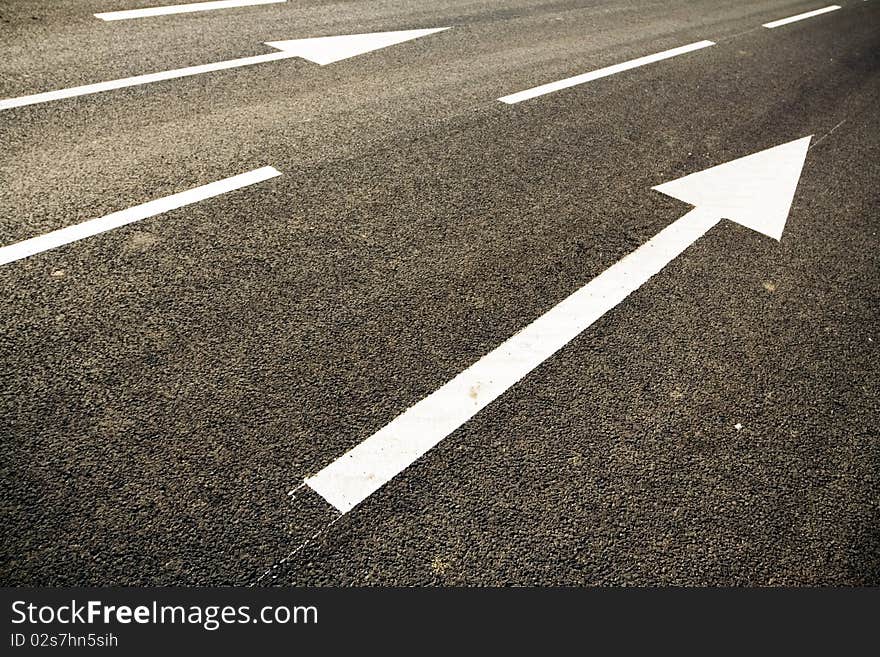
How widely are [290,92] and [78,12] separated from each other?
2831 mm

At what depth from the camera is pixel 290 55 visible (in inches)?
270

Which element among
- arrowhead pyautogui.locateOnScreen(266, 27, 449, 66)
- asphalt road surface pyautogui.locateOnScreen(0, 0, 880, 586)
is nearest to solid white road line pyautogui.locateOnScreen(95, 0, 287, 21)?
asphalt road surface pyautogui.locateOnScreen(0, 0, 880, 586)

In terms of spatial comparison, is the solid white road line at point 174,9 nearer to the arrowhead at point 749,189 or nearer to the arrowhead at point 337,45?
the arrowhead at point 337,45

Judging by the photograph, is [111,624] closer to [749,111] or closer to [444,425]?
[444,425]

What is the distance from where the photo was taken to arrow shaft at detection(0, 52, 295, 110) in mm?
5355

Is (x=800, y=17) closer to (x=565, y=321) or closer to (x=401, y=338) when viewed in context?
(x=565, y=321)

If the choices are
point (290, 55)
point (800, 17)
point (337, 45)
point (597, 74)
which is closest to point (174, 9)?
point (290, 55)

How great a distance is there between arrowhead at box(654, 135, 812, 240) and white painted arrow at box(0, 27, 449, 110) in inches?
142

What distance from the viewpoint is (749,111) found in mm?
7102

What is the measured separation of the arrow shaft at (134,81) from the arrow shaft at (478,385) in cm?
413

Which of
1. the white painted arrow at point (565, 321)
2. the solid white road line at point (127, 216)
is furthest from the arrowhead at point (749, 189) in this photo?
the solid white road line at point (127, 216)

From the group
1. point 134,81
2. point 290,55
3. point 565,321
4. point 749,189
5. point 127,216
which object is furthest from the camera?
point 290,55

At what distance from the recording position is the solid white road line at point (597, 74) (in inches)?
265

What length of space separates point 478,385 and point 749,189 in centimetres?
333
